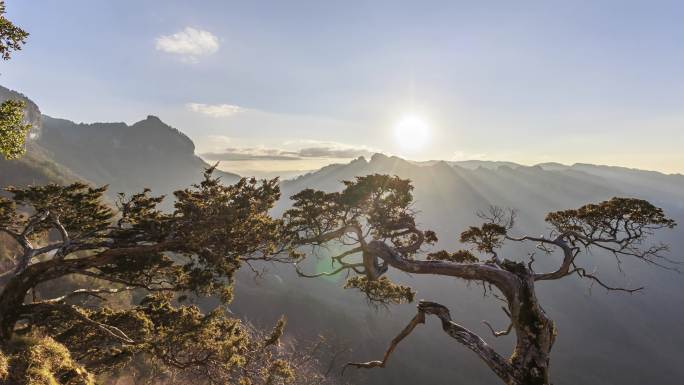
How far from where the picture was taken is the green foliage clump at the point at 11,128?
28.5ft

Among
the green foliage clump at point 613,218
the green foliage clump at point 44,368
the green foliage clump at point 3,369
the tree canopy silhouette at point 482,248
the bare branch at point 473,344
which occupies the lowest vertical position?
the green foliage clump at point 44,368

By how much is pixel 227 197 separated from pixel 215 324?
6.59 m

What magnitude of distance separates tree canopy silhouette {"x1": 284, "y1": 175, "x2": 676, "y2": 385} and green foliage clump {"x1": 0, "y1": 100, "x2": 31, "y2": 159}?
8427 mm

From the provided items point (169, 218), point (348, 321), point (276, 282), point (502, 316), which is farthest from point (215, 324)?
point (502, 316)

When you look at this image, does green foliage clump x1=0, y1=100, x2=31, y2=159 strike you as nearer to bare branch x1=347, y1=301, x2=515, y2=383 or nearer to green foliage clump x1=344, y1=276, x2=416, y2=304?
bare branch x1=347, y1=301, x2=515, y2=383

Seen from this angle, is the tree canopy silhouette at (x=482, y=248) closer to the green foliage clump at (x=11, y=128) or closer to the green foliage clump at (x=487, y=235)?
the green foliage clump at (x=487, y=235)

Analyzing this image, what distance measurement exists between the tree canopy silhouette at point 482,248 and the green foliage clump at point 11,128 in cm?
843

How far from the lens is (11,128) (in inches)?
355

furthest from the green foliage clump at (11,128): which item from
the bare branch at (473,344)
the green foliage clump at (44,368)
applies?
the bare branch at (473,344)

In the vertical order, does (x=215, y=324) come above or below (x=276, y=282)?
above

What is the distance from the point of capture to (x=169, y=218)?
1175 cm

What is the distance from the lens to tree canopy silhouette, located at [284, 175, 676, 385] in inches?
267

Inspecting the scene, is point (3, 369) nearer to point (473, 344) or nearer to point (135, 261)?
point (135, 261)

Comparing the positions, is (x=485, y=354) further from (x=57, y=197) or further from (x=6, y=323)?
(x=57, y=197)
